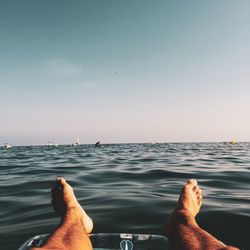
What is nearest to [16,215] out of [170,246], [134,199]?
[134,199]

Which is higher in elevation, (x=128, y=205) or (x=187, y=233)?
(x=187, y=233)

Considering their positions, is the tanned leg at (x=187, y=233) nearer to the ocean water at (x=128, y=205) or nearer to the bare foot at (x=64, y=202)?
the ocean water at (x=128, y=205)

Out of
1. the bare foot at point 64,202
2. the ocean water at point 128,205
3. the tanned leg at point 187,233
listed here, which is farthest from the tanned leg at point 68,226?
the tanned leg at point 187,233

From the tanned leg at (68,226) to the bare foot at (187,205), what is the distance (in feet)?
2.89

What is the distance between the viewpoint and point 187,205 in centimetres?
360

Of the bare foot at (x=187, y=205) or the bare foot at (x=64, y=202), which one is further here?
the bare foot at (x=64, y=202)

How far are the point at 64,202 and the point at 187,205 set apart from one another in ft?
5.29

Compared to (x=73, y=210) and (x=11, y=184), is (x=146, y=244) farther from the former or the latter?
(x=11, y=184)

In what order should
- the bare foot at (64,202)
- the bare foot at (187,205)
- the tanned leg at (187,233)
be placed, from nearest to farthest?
1. the tanned leg at (187,233)
2. the bare foot at (187,205)
3. the bare foot at (64,202)

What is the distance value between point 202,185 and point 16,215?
4.15 meters

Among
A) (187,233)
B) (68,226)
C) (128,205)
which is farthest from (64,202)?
(187,233)

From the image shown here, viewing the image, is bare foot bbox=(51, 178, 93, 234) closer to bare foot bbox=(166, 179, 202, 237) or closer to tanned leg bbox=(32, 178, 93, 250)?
tanned leg bbox=(32, 178, 93, 250)

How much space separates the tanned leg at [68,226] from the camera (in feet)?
7.82

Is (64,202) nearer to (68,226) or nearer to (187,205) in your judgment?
(68,226)
